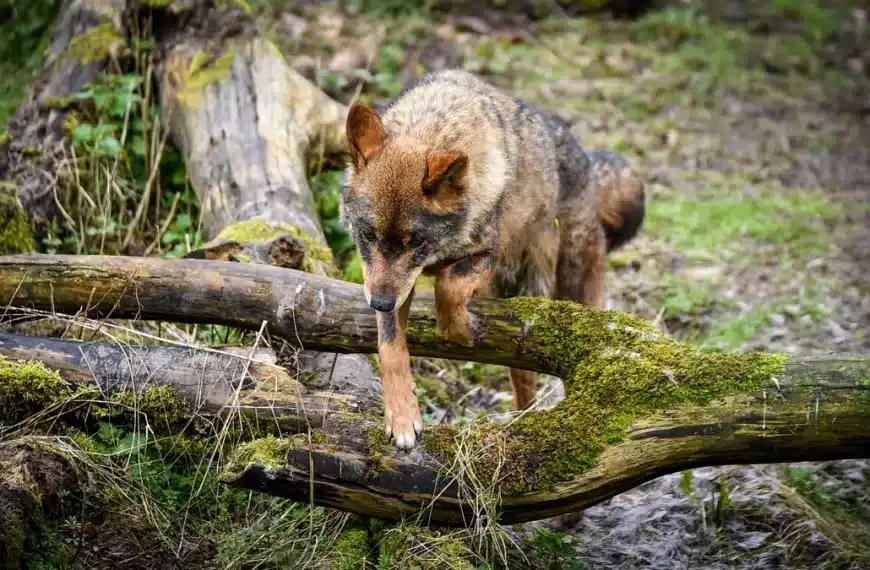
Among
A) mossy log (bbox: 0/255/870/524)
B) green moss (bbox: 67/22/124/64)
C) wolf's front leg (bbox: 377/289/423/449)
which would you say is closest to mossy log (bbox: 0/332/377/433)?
wolf's front leg (bbox: 377/289/423/449)

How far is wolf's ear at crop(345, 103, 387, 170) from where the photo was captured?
15.4ft

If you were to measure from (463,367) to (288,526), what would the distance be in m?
2.60

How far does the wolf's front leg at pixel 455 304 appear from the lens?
15.9 feet

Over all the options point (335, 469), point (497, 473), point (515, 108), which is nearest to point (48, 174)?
point (515, 108)

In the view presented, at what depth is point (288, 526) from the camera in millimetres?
4676

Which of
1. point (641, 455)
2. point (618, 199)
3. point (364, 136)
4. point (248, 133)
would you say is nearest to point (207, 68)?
point (248, 133)

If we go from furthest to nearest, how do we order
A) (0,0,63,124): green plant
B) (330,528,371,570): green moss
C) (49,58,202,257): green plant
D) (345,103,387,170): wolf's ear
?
(0,0,63,124): green plant, (49,58,202,257): green plant, (345,103,387,170): wolf's ear, (330,528,371,570): green moss

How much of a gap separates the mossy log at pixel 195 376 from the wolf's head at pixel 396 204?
0.70m

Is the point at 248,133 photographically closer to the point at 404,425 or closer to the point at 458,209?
the point at 458,209

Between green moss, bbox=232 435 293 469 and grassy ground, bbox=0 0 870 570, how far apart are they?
64cm

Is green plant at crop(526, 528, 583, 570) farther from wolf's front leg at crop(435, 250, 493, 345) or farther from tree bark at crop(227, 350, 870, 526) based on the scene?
wolf's front leg at crop(435, 250, 493, 345)

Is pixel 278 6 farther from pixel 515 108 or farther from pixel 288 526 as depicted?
pixel 288 526

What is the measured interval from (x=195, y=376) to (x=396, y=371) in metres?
1.08

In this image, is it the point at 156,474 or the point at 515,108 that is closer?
the point at 156,474
